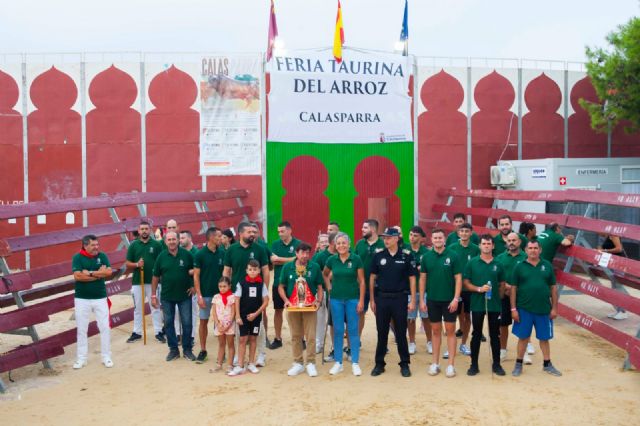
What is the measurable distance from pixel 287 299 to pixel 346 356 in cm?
140

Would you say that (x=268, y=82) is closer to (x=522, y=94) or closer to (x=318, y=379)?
(x=522, y=94)

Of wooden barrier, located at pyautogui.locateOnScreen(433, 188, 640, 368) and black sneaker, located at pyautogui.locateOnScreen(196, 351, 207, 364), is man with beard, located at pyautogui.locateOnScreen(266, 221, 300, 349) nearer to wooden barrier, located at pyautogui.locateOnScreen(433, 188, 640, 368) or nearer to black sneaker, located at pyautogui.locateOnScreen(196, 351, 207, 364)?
black sneaker, located at pyautogui.locateOnScreen(196, 351, 207, 364)

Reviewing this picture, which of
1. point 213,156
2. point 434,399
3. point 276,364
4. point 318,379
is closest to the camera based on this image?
point 434,399

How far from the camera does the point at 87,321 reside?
361 inches

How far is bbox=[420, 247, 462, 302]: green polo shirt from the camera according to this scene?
8.48m

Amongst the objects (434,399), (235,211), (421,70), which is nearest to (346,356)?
(434,399)

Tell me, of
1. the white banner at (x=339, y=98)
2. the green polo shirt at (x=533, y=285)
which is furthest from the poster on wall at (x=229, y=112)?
the green polo shirt at (x=533, y=285)

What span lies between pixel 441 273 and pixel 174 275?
12.0 ft

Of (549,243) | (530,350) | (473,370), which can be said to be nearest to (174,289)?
(473,370)

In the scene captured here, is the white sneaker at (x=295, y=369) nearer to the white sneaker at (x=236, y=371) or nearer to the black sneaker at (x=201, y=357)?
the white sneaker at (x=236, y=371)

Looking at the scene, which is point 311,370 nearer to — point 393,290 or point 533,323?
point 393,290

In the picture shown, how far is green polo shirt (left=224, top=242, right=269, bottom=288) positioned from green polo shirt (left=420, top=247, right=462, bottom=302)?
2260 mm

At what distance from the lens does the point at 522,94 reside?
60.6 ft

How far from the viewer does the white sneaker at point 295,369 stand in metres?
8.60
